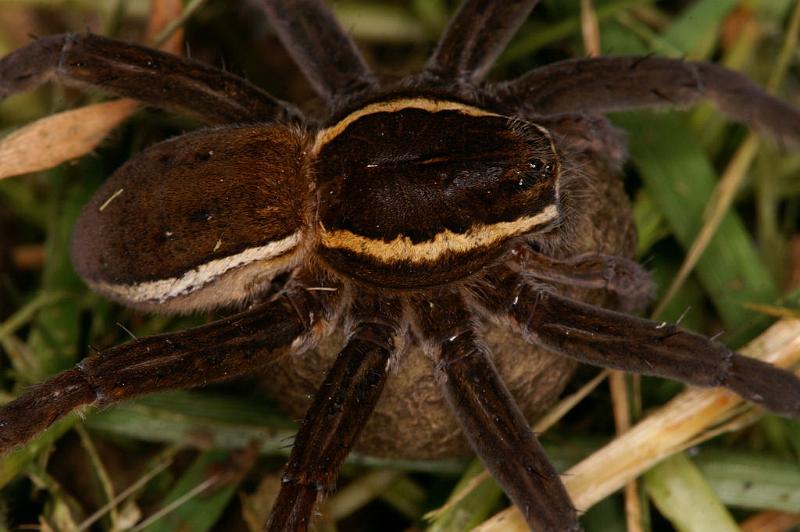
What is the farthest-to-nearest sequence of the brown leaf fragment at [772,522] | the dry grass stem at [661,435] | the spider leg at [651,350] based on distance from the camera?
the brown leaf fragment at [772,522], the dry grass stem at [661,435], the spider leg at [651,350]

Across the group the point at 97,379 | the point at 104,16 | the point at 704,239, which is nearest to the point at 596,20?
the point at 704,239

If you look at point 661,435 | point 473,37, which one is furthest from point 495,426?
point 473,37

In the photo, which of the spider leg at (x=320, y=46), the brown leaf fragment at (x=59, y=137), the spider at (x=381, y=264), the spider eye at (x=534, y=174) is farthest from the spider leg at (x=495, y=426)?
the brown leaf fragment at (x=59, y=137)

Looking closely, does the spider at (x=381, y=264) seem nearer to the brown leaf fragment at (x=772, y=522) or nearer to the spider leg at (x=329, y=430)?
the spider leg at (x=329, y=430)

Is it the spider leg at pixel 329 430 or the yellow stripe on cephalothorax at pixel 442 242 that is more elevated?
the yellow stripe on cephalothorax at pixel 442 242

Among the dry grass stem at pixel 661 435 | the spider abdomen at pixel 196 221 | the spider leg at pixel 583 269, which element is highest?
the spider abdomen at pixel 196 221

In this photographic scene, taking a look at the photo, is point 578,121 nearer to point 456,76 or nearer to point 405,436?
point 456,76

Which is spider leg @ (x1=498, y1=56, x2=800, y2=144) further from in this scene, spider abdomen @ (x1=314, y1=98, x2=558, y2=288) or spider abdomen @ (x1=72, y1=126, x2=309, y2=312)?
spider abdomen @ (x1=72, y1=126, x2=309, y2=312)
